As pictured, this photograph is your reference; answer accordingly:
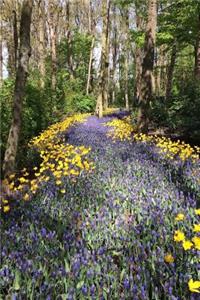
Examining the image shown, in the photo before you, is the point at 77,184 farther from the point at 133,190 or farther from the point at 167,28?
the point at 167,28

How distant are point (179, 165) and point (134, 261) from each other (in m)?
3.67

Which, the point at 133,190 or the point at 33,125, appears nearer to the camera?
the point at 133,190

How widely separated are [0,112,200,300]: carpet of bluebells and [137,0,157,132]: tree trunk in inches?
226

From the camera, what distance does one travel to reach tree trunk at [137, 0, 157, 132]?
12.1m

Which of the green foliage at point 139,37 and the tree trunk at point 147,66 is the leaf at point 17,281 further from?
the green foliage at point 139,37

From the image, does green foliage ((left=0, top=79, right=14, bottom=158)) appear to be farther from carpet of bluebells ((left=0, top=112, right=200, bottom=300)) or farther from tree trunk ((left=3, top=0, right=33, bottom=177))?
carpet of bluebells ((left=0, top=112, right=200, bottom=300))

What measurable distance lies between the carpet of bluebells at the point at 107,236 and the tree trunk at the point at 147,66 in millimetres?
5745

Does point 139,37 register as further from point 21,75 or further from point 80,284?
point 80,284

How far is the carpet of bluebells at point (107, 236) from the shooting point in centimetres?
274

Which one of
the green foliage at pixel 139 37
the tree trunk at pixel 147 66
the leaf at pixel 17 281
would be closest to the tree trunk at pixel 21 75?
the leaf at pixel 17 281

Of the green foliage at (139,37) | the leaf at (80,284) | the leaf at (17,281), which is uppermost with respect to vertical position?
the green foliage at (139,37)

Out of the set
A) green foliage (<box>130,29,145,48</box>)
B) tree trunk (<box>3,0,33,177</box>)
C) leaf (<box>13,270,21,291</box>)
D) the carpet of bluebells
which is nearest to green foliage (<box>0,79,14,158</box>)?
tree trunk (<box>3,0,33,177</box>)

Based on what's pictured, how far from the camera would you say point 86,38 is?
131 ft

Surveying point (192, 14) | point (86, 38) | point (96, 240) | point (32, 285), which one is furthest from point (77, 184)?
point (86, 38)
